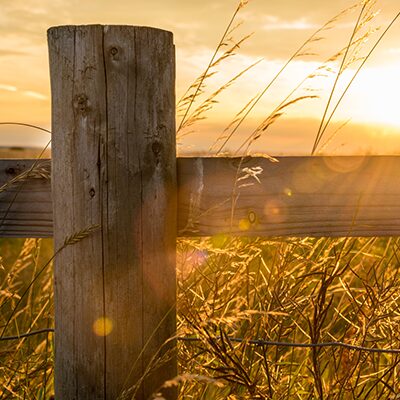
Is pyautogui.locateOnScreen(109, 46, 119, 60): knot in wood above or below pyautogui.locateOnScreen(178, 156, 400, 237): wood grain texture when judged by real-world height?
above

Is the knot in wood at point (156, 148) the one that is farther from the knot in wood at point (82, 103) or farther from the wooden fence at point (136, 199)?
the knot in wood at point (82, 103)

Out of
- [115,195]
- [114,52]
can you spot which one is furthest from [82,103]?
[115,195]

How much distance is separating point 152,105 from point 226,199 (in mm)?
411

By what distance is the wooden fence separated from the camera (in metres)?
2.01

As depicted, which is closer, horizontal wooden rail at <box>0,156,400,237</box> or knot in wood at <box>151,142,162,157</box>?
knot in wood at <box>151,142,162,157</box>

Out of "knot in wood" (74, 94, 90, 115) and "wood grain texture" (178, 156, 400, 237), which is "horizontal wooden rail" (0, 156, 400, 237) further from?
"knot in wood" (74, 94, 90, 115)

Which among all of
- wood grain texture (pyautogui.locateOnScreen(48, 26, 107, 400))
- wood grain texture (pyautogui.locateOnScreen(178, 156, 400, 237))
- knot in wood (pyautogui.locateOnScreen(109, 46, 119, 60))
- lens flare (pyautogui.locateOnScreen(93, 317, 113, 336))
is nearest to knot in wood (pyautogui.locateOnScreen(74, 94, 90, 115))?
wood grain texture (pyautogui.locateOnScreen(48, 26, 107, 400))

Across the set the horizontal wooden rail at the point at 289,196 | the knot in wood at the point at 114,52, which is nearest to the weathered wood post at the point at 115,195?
the knot in wood at the point at 114,52

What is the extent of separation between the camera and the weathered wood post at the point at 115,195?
2000 millimetres

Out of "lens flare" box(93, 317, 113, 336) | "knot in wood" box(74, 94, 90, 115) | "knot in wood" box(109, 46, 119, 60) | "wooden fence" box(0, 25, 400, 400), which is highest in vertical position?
"knot in wood" box(109, 46, 119, 60)

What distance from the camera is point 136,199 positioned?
2.02 m

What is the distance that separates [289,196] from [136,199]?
52 centimetres

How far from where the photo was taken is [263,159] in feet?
7.19

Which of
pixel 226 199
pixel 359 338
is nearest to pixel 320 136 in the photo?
pixel 226 199
